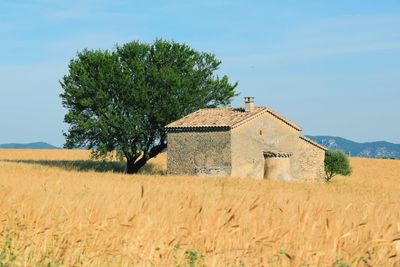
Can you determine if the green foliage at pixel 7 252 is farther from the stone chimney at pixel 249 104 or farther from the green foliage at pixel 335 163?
the green foliage at pixel 335 163

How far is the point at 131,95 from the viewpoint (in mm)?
44719

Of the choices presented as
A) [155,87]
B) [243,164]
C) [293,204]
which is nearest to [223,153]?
[243,164]

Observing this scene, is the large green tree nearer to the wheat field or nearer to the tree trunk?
the tree trunk

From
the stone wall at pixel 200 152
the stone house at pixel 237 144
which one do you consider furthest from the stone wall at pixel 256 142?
the stone wall at pixel 200 152

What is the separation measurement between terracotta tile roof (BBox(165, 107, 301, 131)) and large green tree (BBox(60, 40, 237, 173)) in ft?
6.87

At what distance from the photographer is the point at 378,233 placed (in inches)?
228

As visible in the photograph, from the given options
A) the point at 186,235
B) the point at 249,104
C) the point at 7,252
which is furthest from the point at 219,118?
the point at 7,252

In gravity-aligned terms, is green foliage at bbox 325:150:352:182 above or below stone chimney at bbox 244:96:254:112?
below

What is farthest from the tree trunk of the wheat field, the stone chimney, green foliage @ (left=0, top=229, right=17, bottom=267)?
green foliage @ (left=0, top=229, right=17, bottom=267)

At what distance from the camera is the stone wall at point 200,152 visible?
40391 millimetres

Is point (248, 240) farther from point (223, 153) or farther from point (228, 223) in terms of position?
point (223, 153)

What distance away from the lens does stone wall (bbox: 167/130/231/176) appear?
40.4 meters

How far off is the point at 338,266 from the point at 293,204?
8.45 feet

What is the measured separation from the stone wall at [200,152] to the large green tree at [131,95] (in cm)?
302
